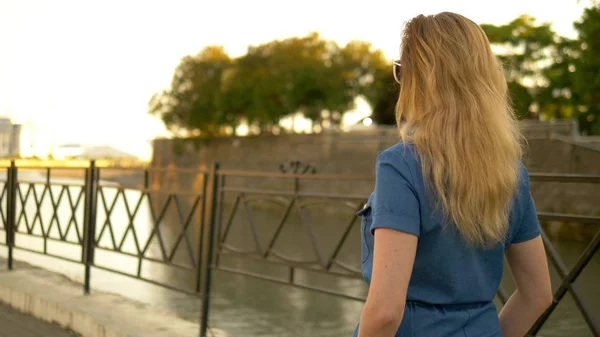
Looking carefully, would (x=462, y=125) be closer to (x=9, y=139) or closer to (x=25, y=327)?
(x=25, y=327)

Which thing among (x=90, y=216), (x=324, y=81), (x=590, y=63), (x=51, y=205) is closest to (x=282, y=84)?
(x=324, y=81)

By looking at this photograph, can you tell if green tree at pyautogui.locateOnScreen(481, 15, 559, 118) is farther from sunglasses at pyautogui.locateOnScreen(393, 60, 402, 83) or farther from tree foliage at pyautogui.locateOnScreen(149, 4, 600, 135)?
sunglasses at pyautogui.locateOnScreen(393, 60, 402, 83)

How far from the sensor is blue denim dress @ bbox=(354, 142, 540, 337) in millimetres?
1741

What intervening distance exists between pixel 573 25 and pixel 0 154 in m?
27.5

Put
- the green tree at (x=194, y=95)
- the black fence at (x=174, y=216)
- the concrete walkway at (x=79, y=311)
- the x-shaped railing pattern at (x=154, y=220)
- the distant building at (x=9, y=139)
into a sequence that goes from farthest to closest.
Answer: the green tree at (x=194, y=95) → the distant building at (x=9, y=139) → the x-shaped railing pattern at (x=154, y=220) → the concrete walkway at (x=79, y=311) → the black fence at (x=174, y=216)

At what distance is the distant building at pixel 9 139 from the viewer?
1841 centimetres

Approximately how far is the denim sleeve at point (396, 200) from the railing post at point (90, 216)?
6004 mm

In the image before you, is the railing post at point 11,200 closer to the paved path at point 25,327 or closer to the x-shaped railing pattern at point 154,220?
the x-shaped railing pattern at point 154,220

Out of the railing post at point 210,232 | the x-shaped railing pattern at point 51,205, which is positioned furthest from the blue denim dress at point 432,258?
the x-shaped railing pattern at point 51,205

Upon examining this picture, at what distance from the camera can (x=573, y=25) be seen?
1629 inches

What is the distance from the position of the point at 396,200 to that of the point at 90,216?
6155 mm

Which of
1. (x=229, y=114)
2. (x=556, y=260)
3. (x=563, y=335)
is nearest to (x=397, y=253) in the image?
(x=556, y=260)

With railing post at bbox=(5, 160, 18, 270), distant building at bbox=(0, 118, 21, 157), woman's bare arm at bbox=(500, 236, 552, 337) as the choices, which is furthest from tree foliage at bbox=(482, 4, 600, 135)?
woman's bare arm at bbox=(500, 236, 552, 337)

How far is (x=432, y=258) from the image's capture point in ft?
5.95
